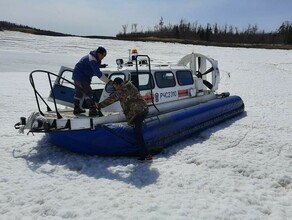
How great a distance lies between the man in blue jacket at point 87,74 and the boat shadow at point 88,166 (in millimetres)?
876

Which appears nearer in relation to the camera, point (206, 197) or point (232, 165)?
point (206, 197)

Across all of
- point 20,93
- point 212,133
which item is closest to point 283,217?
point 212,133

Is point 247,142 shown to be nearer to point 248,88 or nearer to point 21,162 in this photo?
point 21,162

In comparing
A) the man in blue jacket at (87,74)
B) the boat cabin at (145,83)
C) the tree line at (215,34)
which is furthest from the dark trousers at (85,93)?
the tree line at (215,34)

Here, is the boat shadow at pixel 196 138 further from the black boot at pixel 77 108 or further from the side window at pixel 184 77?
the black boot at pixel 77 108

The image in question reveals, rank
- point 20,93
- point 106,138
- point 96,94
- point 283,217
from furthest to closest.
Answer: point 20,93 < point 96,94 < point 106,138 < point 283,217

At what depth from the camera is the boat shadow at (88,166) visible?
5301 millimetres

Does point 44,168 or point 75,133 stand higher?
point 75,133

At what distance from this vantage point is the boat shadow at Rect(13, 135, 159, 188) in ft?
17.4

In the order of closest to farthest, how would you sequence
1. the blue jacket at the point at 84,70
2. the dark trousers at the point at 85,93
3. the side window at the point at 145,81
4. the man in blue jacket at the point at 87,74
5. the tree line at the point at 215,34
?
the man in blue jacket at the point at 87,74 < the dark trousers at the point at 85,93 < the blue jacket at the point at 84,70 < the side window at the point at 145,81 < the tree line at the point at 215,34

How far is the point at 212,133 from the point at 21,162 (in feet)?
13.5

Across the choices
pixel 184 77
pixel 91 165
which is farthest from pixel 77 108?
pixel 184 77

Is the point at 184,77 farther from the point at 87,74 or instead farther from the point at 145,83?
the point at 87,74

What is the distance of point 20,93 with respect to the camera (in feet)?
42.2
